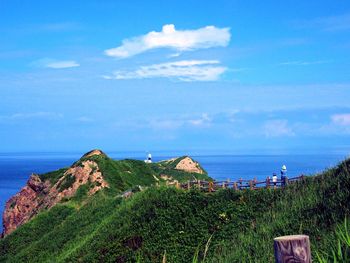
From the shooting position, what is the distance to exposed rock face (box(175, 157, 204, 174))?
75625 millimetres

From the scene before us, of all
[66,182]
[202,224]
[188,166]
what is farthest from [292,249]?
[188,166]

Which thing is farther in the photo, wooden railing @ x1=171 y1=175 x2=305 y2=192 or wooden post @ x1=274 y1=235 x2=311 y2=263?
wooden railing @ x1=171 y1=175 x2=305 y2=192

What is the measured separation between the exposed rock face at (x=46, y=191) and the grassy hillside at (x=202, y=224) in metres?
11.1

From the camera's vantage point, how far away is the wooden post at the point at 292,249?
19.7 feet

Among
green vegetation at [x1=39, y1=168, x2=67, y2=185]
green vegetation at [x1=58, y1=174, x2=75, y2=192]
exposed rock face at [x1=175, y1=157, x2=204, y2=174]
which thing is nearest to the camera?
green vegetation at [x1=58, y1=174, x2=75, y2=192]

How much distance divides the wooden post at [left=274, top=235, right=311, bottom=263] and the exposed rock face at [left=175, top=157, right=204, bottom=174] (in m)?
68.4

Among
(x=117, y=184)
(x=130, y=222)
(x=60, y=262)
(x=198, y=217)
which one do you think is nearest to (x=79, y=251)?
(x=60, y=262)

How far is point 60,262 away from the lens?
106 ft

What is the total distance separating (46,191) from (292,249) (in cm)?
5316

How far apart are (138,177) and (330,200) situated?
37725 millimetres

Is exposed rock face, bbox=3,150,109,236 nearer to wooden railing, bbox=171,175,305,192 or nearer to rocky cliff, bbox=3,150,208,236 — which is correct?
rocky cliff, bbox=3,150,208,236

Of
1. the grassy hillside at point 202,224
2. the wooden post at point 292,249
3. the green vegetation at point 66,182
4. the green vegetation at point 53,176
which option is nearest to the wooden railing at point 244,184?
the grassy hillside at point 202,224

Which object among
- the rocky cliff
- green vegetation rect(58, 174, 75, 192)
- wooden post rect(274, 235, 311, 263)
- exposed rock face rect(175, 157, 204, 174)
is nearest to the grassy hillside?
the rocky cliff

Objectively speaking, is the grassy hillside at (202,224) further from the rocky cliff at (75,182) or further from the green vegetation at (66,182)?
the green vegetation at (66,182)
